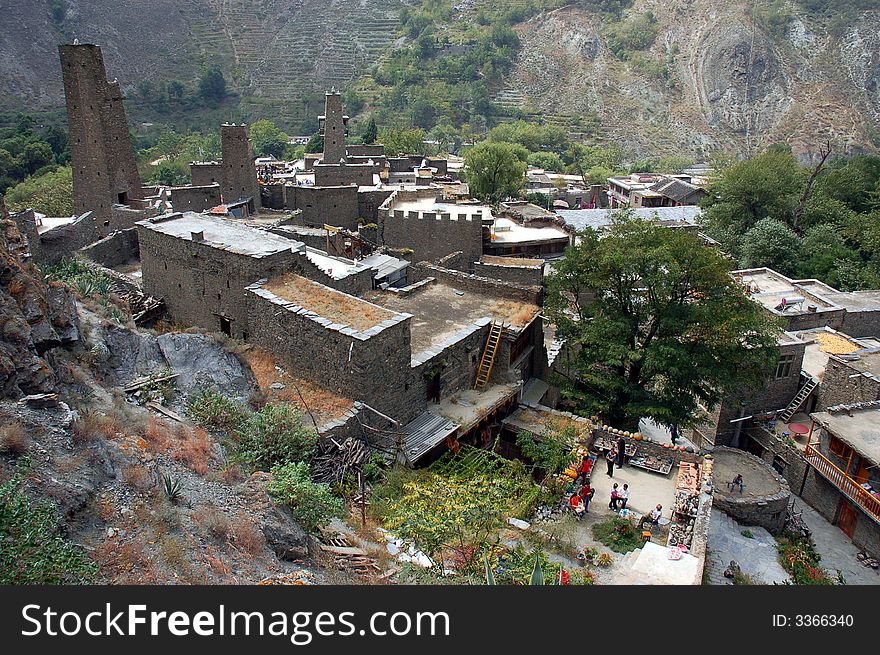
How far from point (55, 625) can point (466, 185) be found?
124 ft

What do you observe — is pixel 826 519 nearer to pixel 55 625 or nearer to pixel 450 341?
pixel 450 341

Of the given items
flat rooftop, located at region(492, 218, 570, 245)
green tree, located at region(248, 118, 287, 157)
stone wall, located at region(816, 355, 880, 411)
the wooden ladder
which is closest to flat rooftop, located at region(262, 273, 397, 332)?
the wooden ladder

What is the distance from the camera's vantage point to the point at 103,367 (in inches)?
534

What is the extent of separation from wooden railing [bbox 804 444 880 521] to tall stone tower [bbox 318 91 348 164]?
2966 cm

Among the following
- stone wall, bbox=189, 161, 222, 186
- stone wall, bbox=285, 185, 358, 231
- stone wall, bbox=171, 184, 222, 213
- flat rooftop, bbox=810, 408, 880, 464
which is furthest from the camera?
stone wall, bbox=189, 161, 222, 186

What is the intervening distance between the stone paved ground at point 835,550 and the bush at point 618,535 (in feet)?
25.8

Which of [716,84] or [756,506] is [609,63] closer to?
[716,84]

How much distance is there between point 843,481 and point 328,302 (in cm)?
1568

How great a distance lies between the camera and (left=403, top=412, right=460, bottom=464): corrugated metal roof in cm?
1474

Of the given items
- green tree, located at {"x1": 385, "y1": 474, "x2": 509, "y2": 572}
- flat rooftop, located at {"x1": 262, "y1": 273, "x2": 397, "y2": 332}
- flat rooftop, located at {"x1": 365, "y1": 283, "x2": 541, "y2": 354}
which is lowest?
green tree, located at {"x1": 385, "y1": 474, "x2": 509, "y2": 572}

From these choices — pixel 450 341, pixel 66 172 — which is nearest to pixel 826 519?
pixel 450 341

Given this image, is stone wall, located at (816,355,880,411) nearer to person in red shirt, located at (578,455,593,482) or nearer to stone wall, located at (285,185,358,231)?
person in red shirt, located at (578,455,593,482)

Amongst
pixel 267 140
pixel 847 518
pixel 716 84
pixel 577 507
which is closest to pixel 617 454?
pixel 577 507

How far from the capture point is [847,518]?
65.2 ft
